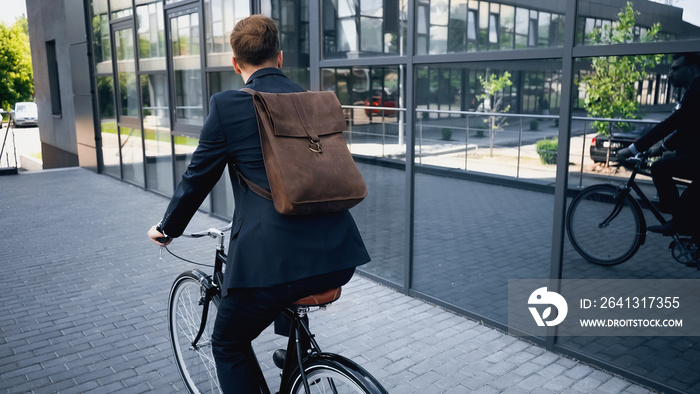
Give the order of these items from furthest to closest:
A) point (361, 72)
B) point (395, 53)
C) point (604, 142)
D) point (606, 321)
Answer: point (361, 72) < point (395, 53) < point (606, 321) < point (604, 142)

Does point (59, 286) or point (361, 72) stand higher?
point (361, 72)

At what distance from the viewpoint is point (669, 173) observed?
3.54m

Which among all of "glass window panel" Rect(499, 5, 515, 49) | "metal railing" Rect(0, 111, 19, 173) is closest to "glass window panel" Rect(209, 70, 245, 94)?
"glass window panel" Rect(499, 5, 515, 49)

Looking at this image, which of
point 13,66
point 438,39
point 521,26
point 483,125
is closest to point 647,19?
point 521,26

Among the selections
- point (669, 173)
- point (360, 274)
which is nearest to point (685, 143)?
point (669, 173)

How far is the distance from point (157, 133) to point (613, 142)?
27.8 ft

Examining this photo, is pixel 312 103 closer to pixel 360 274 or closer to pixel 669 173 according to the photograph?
pixel 669 173

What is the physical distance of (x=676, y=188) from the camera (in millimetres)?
3521

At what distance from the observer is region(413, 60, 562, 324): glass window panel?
435cm

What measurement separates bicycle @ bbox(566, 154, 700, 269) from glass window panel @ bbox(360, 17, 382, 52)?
2454 mm

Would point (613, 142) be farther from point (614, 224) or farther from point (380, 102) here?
point (380, 102)

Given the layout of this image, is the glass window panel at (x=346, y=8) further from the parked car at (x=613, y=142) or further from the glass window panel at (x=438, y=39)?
the parked car at (x=613, y=142)

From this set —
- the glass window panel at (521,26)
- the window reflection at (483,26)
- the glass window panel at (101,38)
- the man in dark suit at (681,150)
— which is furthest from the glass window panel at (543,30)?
the glass window panel at (101,38)

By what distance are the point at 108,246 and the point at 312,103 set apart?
5.87 meters
